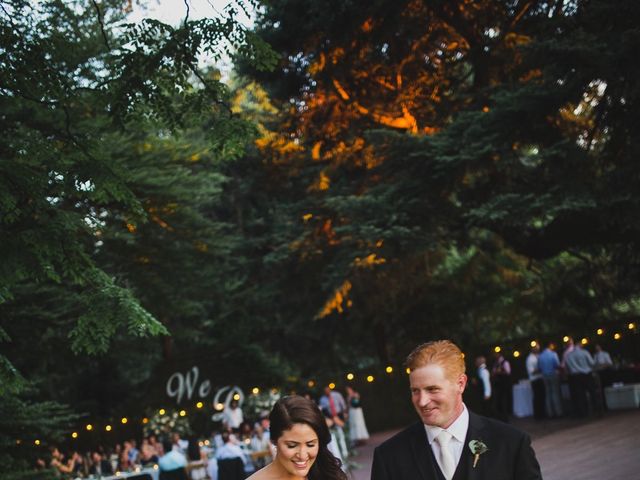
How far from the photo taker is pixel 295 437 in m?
4.88

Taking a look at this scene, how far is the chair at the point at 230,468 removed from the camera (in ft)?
53.0

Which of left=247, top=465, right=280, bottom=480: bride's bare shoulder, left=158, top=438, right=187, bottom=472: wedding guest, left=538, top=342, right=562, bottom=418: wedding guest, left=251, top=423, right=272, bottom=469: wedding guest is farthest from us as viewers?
left=538, top=342, right=562, bottom=418: wedding guest

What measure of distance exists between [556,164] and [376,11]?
6355 mm

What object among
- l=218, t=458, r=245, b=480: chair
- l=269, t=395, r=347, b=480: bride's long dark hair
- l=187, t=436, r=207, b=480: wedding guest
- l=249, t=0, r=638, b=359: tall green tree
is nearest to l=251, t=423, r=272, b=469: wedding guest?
l=187, t=436, r=207, b=480: wedding guest

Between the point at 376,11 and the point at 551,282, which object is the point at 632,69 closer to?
the point at 376,11

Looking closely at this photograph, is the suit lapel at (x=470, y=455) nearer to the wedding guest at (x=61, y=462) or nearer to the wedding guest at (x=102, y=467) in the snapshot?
the wedding guest at (x=61, y=462)

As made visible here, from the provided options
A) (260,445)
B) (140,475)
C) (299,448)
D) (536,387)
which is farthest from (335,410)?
(299,448)

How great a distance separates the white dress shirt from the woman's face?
3.91 ft

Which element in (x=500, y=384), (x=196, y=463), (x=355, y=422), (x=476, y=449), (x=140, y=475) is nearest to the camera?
(x=476, y=449)

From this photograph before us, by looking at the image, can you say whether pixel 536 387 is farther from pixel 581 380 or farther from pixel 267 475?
pixel 267 475

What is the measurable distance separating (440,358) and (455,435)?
1.07ft

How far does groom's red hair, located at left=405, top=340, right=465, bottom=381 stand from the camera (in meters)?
3.76

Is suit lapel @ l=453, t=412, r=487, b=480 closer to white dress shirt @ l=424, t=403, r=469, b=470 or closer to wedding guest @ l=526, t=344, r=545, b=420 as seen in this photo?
white dress shirt @ l=424, t=403, r=469, b=470

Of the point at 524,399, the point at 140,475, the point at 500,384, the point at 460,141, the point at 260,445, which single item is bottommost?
the point at 140,475
